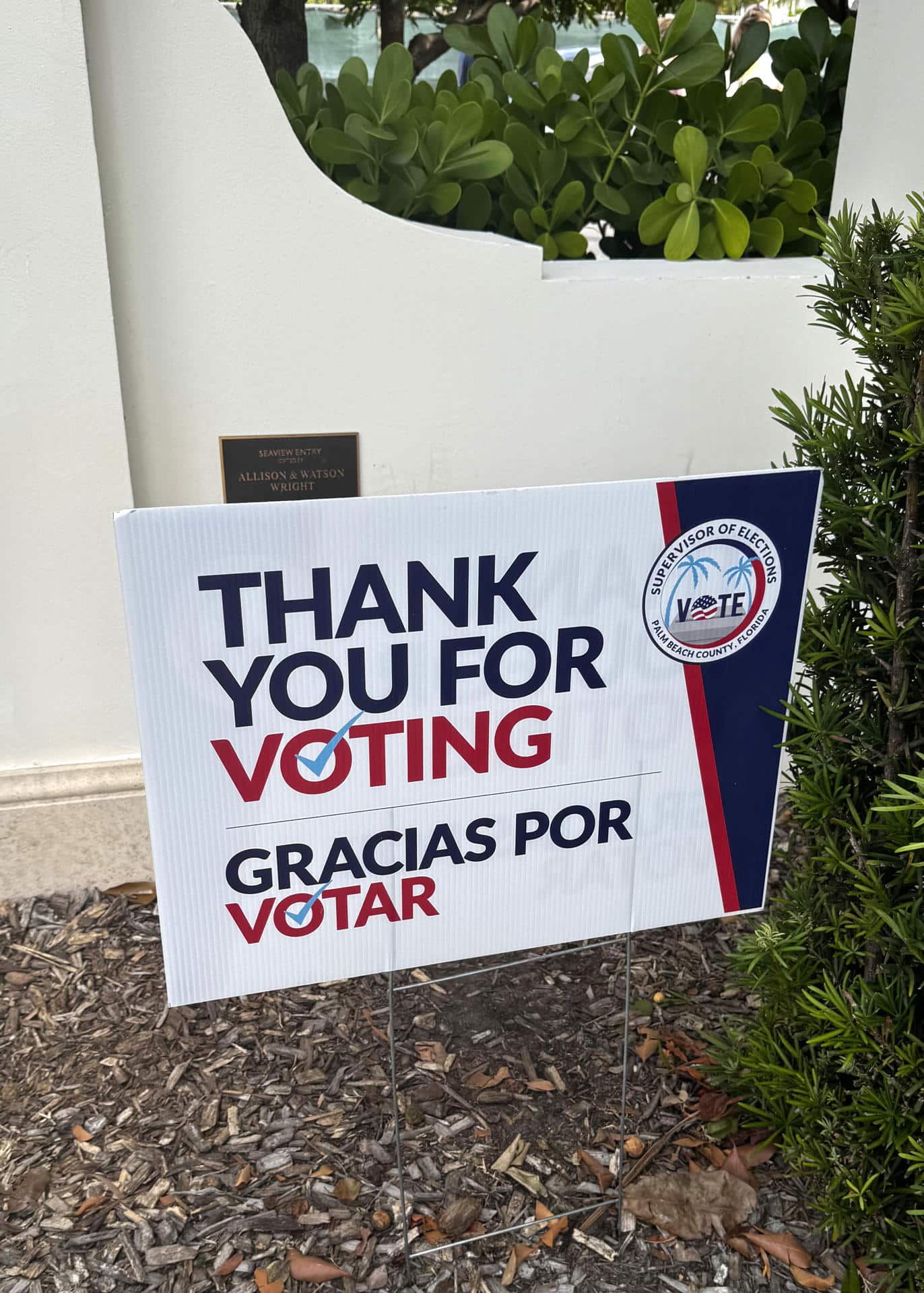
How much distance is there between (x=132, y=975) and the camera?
9.61 ft

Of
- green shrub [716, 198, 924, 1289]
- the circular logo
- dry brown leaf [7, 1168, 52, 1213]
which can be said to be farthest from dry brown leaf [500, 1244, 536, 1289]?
the circular logo

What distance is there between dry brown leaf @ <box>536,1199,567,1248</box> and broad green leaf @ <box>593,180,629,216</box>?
114 inches

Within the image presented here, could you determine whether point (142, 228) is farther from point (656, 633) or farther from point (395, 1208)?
point (395, 1208)

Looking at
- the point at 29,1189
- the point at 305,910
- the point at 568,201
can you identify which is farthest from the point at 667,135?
the point at 29,1189

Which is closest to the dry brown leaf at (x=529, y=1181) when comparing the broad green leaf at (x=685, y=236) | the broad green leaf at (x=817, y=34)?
the broad green leaf at (x=685, y=236)

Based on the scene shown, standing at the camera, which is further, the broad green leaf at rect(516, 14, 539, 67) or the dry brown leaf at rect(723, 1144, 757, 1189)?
the broad green leaf at rect(516, 14, 539, 67)

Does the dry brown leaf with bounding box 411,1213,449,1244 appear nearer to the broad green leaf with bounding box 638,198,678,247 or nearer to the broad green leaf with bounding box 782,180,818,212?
the broad green leaf with bounding box 638,198,678,247

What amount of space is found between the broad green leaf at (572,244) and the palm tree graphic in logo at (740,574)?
1829mm

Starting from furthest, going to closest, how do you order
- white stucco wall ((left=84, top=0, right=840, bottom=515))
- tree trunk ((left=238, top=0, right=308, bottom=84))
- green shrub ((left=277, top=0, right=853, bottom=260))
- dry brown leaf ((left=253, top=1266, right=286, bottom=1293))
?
tree trunk ((left=238, top=0, right=308, bottom=84)) → green shrub ((left=277, top=0, right=853, bottom=260)) → white stucco wall ((left=84, top=0, right=840, bottom=515)) → dry brown leaf ((left=253, top=1266, right=286, bottom=1293))

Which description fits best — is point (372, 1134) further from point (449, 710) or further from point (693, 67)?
point (693, 67)

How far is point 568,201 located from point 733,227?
525 mm

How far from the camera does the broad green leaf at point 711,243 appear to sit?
3.21m

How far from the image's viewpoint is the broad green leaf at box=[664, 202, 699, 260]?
10.3ft

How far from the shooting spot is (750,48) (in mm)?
3314
